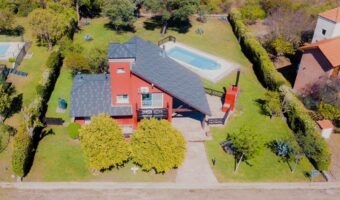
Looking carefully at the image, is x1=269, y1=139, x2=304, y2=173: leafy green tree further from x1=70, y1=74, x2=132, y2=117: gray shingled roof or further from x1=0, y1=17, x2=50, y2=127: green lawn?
x1=0, y1=17, x2=50, y2=127: green lawn

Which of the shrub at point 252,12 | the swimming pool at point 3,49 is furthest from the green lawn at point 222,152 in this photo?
the shrub at point 252,12

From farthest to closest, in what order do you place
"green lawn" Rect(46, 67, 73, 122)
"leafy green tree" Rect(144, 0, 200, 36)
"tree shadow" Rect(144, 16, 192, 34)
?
"tree shadow" Rect(144, 16, 192, 34) < "leafy green tree" Rect(144, 0, 200, 36) < "green lawn" Rect(46, 67, 73, 122)

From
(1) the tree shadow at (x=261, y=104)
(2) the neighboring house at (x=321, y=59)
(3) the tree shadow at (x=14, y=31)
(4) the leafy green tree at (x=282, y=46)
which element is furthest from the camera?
(3) the tree shadow at (x=14, y=31)

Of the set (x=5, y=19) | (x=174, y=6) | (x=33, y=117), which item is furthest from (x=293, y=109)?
(x=5, y=19)

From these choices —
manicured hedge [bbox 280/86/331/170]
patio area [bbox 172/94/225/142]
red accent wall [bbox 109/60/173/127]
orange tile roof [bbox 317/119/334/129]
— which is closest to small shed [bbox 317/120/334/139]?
orange tile roof [bbox 317/119/334/129]

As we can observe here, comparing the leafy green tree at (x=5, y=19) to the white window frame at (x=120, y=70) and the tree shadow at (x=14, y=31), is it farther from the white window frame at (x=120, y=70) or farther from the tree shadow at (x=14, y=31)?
the white window frame at (x=120, y=70)

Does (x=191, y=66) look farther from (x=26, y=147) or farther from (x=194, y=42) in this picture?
(x=26, y=147)
